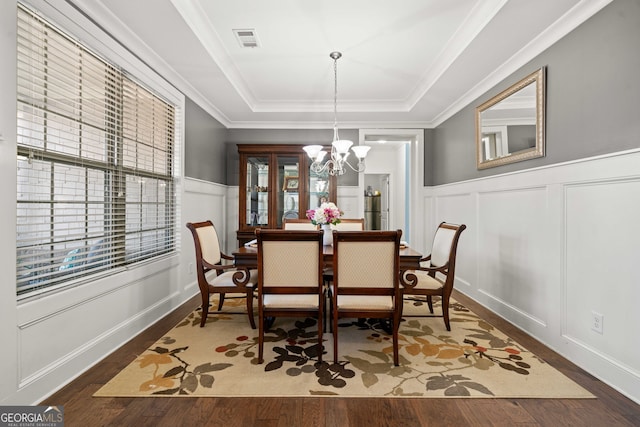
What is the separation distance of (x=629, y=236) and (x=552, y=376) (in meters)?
0.95

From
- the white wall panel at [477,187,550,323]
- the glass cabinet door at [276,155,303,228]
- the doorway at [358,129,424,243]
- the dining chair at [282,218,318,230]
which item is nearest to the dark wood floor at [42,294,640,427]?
the white wall panel at [477,187,550,323]

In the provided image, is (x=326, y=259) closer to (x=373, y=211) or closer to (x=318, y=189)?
(x=318, y=189)

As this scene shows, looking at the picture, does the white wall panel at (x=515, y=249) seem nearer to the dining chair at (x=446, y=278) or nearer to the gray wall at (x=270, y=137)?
the dining chair at (x=446, y=278)

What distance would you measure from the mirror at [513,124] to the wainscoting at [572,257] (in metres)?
0.21

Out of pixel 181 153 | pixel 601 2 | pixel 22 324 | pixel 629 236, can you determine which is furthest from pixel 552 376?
pixel 181 153

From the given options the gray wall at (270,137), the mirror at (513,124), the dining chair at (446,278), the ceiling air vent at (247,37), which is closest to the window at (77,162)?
the ceiling air vent at (247,37)

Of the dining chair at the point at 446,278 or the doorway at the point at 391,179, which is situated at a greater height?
the doorway at the point at 391,179

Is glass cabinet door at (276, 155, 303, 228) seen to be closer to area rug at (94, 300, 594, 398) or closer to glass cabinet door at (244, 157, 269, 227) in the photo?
glass cabinet door at (244, 157, 269, 227)

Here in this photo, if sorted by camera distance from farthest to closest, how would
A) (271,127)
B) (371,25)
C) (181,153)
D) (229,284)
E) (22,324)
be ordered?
(271,127), (181,153), (229,284), (371,25), (22,324)

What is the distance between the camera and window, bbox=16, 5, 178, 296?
5.47 ft

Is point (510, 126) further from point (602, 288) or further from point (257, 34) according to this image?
point (257, 34)

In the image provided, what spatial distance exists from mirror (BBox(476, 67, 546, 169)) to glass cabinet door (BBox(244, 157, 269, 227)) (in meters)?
2.83

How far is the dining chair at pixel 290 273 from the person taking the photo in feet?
6.77

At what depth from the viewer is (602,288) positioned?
196 centimetres
